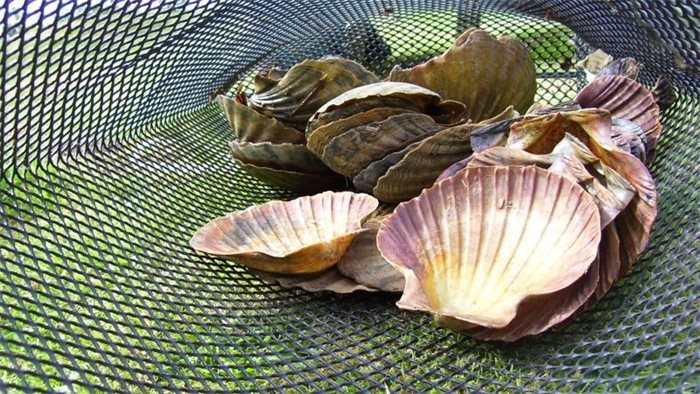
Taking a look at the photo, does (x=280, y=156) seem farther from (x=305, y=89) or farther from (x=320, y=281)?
(x=320, y=281)

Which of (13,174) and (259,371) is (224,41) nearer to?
(13,174)

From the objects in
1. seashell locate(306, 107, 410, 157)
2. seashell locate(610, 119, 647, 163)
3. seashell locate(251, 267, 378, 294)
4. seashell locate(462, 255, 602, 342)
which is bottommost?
seashell locate(251, 267, 378, 294)

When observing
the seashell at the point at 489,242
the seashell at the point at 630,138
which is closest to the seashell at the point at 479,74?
the seashell at the point at 630,138

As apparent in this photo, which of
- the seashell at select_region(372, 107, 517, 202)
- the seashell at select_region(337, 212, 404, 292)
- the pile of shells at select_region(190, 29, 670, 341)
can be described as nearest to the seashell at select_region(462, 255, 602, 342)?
the pile of shells at select_region(190, 29, 670, 341)

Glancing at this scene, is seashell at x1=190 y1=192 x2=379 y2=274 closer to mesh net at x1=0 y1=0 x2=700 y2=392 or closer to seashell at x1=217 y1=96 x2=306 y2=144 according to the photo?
mesh net at x1=0 y1=0 x2=700 y2=392

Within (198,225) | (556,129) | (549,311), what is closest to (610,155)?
(556,129)

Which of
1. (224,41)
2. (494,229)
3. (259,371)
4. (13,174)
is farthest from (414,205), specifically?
(224,41)

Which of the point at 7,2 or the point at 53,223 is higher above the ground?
the point at 7,2
